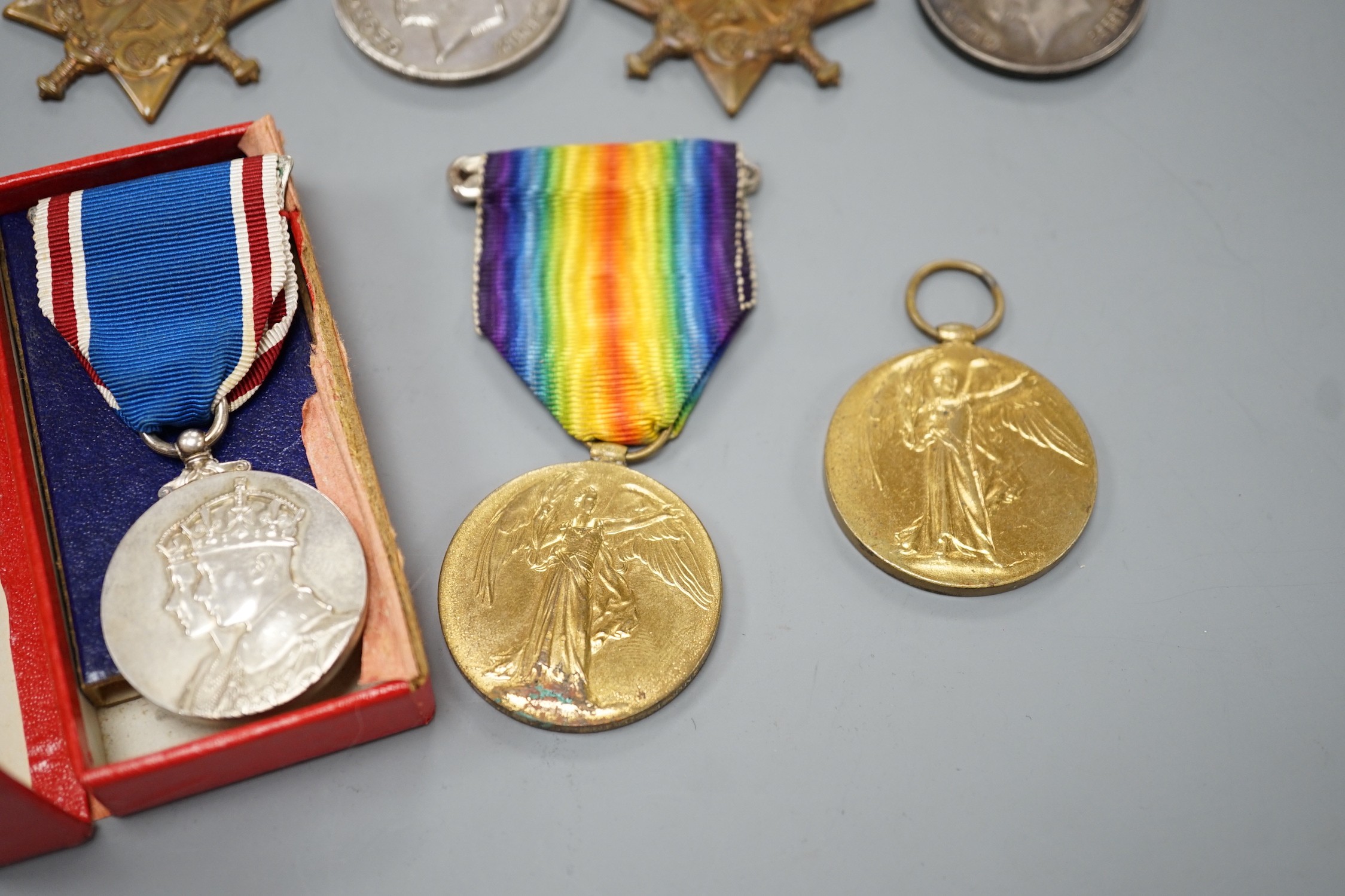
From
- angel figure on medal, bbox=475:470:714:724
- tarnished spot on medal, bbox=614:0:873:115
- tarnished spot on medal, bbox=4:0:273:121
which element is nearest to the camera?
angel figure on medal, bbox=475:470:714:724

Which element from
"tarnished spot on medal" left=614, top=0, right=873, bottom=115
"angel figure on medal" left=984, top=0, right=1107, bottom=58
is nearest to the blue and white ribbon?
"tarnished spot on medal" left=614, top=0, right=873, bottom=115

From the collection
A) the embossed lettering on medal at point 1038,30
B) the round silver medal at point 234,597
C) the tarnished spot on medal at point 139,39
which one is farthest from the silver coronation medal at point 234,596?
the embossed lettering on medal at point 1038,30

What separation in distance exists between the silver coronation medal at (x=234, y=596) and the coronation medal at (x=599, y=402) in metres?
0.25

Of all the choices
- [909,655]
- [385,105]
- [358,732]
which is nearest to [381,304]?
[385,105]

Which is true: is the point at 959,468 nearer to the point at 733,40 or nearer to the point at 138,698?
the point at 733,40

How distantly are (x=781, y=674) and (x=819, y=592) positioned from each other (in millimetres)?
194

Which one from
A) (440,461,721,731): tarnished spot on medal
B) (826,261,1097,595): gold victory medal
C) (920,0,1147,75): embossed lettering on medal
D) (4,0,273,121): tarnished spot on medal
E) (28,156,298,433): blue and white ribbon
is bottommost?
(440,461,721,731): tarnished spot on medal

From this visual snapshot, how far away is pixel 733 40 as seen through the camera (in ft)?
Answer: 9.31

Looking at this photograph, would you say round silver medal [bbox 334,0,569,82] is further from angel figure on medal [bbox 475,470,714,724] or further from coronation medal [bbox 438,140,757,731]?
angel figure on medal [bbox 475,470,714,724]

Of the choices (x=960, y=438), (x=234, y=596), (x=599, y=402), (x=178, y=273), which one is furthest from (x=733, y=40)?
(x=234, y=596)

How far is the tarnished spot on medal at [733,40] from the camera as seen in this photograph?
2.82m

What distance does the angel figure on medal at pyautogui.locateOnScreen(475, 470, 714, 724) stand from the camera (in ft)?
6.95

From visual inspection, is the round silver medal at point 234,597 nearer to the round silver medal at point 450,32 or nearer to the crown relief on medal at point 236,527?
the crown relief on medal at point 236,527

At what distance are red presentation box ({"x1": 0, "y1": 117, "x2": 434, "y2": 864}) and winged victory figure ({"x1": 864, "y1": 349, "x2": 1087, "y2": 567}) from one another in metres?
1.05
